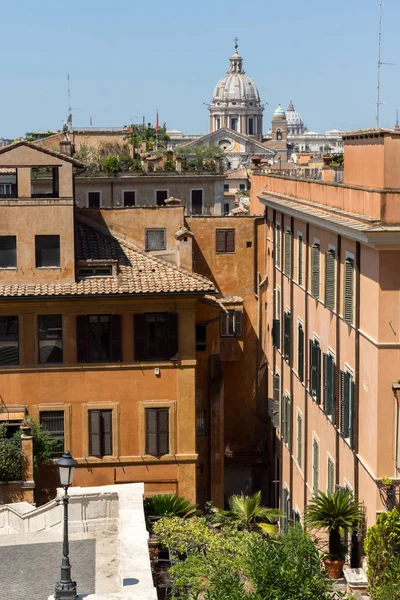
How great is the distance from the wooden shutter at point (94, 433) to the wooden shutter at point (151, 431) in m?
1.28

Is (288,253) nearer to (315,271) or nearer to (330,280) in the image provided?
(315,271)

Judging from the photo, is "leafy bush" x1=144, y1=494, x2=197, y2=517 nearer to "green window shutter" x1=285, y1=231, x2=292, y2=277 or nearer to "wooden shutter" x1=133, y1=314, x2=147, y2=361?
"wooden shutter" x1=133, y1=314, x2=147, y2=361

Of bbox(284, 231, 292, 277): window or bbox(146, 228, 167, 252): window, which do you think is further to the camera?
bbox(146, 228, 167, 252): window

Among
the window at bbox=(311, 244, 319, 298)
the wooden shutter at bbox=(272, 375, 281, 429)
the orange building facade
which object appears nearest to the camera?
the orange building facade

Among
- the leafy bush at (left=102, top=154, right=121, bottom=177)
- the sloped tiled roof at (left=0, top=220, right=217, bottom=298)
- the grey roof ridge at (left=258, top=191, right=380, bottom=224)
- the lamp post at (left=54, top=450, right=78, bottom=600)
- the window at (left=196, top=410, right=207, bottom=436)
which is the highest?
the leafy bush at (left=102, top=154, right=121, bottom=177)

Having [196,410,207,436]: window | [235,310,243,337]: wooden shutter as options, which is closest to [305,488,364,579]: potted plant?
[196,410,207,436]: window

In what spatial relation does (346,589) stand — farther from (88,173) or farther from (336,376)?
(88,173)

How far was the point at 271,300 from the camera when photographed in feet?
123

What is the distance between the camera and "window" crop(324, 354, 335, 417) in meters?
26.2

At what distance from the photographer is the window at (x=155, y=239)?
115 ft

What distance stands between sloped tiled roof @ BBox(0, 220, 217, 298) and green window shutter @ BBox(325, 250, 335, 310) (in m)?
4.23

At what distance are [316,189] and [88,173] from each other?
68.9ft

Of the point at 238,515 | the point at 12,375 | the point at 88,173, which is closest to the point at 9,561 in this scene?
the point at 238,515

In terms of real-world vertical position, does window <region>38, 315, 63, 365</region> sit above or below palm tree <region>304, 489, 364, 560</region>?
above
